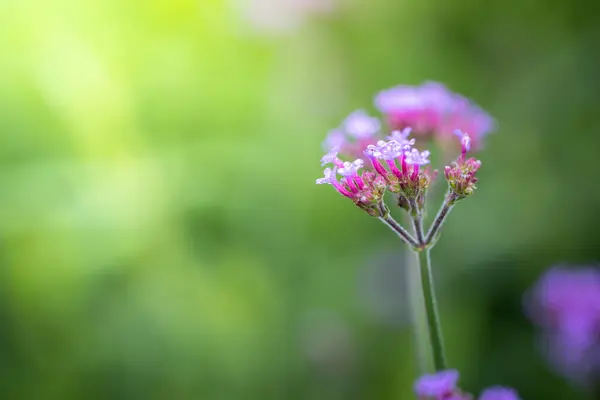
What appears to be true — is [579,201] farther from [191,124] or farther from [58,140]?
[58,140]

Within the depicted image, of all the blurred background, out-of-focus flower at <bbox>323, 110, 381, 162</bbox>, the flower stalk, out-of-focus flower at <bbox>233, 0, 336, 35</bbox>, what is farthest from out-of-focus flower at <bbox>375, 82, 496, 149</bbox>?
out-of-focus flower at <bbox>233, 0, 336, 35</bbox>

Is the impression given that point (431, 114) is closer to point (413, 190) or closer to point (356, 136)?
point (356, 136)

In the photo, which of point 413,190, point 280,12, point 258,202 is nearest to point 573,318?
point 413,190

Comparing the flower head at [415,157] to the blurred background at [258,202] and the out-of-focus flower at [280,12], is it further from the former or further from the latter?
the out-of-focus flower at [280,12]

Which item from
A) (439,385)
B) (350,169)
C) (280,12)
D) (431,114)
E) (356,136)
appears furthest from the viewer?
(280,12)

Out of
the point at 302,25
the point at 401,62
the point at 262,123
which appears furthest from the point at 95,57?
the point at 401,62
